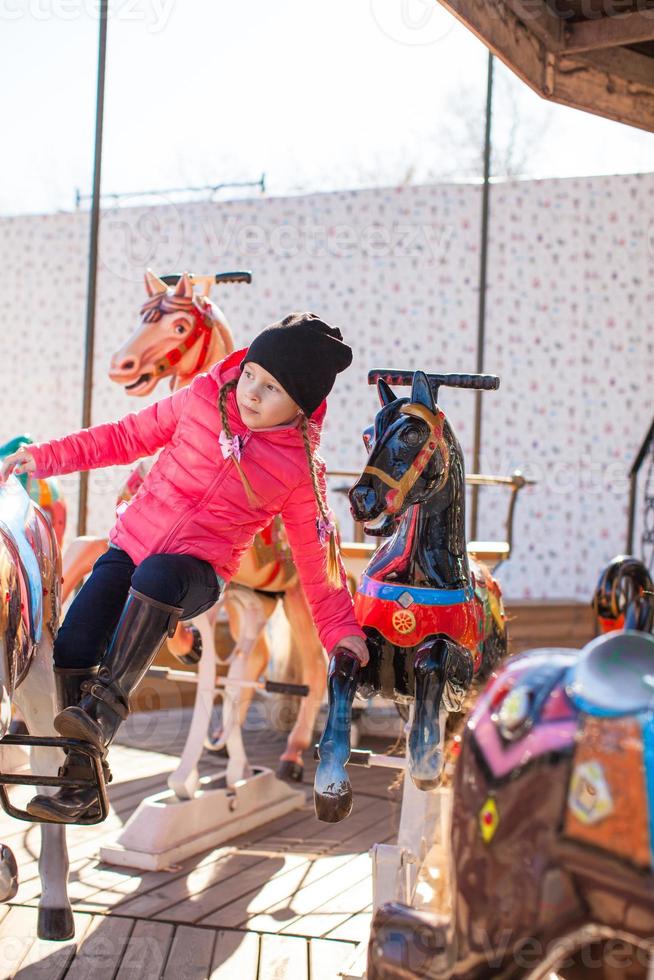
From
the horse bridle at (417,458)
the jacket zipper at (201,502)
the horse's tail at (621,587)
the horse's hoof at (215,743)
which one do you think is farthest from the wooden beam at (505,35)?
the horse's hoof at (215,743)

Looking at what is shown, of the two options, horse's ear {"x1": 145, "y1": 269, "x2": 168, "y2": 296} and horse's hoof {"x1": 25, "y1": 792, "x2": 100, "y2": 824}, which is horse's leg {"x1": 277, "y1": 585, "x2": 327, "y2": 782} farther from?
Result: horse's hoof {"x1": 25, "y1": 792, "x2": 100, "y2": 824}

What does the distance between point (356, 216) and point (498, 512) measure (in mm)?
2358

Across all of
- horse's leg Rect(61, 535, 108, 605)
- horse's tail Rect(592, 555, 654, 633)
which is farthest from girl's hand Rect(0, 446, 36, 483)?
horse's leg Rect(61, 535, 108, 605)

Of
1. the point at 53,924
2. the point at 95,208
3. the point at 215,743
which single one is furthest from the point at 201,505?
the point at 95,208

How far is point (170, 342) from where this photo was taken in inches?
132

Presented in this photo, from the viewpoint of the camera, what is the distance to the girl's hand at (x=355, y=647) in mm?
1954

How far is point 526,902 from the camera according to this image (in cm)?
94

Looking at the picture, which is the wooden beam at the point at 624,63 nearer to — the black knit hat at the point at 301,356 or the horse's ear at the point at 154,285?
the black knit hat at the point at 301,356

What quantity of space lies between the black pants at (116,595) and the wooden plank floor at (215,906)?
2.57ft

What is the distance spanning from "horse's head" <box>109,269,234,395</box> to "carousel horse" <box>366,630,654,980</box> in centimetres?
251

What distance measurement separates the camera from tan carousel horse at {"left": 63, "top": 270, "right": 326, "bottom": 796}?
3340 millimetres

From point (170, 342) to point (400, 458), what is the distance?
1.67 metres

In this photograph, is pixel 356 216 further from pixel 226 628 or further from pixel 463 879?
pixel 463 879

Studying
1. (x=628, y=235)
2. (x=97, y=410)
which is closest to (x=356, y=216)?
(x=628, y=235)
